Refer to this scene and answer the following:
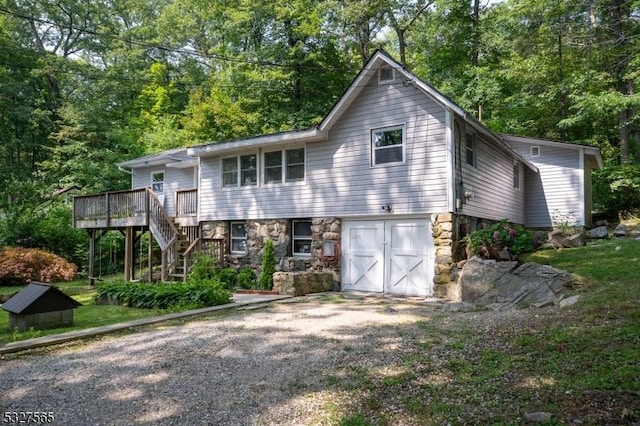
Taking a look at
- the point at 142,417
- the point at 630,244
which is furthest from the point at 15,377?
the point at 630,244

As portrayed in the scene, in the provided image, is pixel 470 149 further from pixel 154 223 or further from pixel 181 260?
pixel 154 223

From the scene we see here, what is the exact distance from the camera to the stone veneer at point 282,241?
42.4 feet

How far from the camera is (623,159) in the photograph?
68.4ft

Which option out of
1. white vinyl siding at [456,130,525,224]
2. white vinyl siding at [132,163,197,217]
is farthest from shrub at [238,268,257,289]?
white vinyl siding at [456,130,525,224]

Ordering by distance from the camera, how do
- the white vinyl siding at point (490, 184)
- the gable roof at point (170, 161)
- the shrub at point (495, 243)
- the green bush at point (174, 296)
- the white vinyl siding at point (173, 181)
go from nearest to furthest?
the green bush at point (174, 296), the shrub at point (495, 243), the white vinyl siding at point (490, 184), the gable roof at point (170, 161), the white vinyl siding at point (173, 181)

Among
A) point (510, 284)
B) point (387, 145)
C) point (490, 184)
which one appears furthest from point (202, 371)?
point (490, 184)

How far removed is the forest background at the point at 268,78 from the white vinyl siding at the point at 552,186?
2.57 meters

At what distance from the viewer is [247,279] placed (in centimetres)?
1373

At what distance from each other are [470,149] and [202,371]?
32.9 ft

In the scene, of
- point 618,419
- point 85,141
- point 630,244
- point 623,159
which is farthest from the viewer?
point 85,141

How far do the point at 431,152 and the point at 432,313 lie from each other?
4640 millimetres

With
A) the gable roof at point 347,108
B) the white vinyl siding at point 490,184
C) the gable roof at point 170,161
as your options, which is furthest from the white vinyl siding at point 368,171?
the gable roof at point 170,161

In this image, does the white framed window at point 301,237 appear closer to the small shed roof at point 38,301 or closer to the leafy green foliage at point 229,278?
the leafy green foliage at point 229,278

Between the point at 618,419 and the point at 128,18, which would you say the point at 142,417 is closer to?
the point at 618,419
